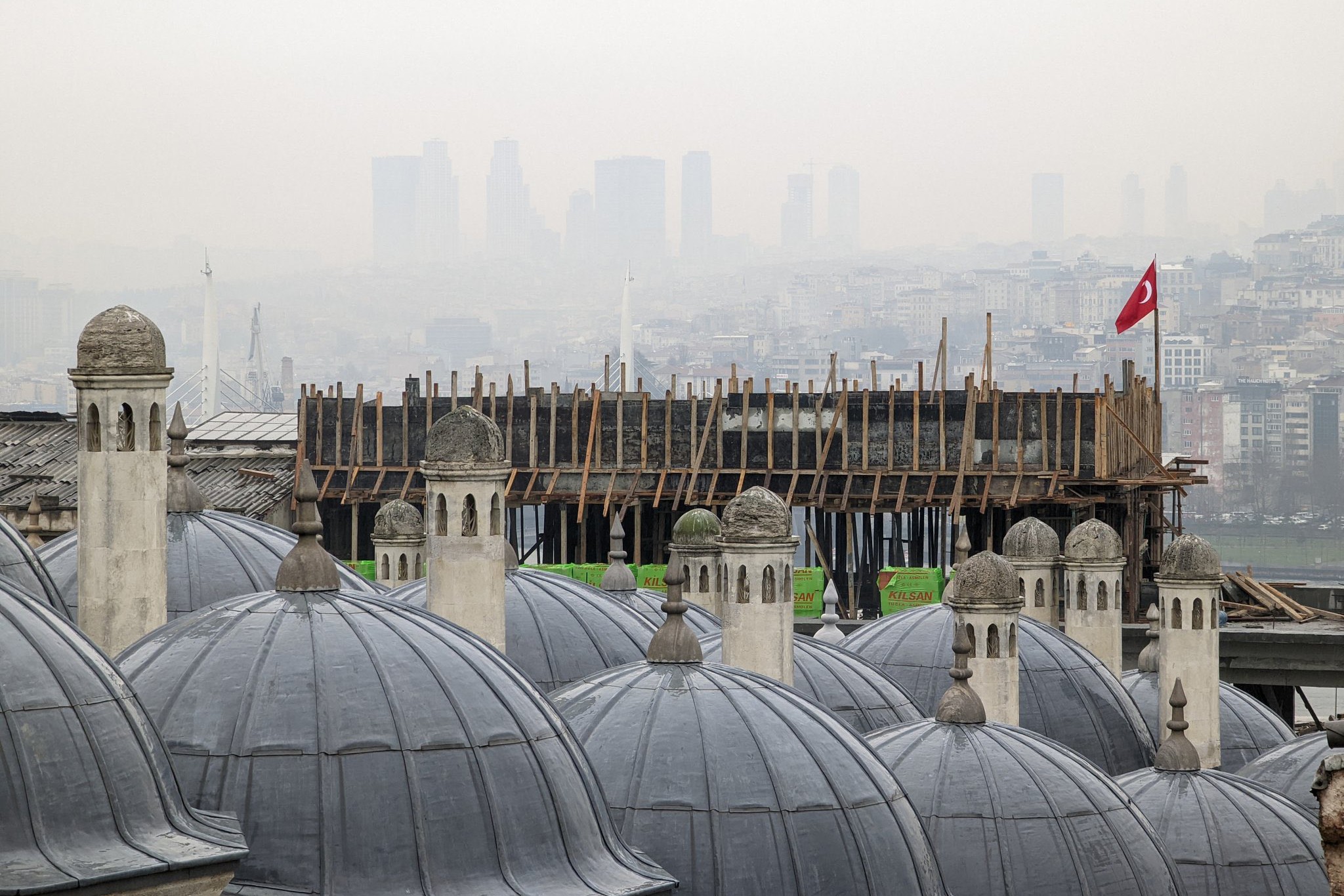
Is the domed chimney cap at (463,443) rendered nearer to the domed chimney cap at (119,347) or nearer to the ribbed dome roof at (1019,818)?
the domed chimney cap at (119,347)

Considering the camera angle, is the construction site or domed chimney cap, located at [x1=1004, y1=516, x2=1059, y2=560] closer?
domed chimney cap, located at [x1=1004, y1=516, x2=1059, y2=560]

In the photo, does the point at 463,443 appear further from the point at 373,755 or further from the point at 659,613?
the point at 659,613

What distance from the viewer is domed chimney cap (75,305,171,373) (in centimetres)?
2339

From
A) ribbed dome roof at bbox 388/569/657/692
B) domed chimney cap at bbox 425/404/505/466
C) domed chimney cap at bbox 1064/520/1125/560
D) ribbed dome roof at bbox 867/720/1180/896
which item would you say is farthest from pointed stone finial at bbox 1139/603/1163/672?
domed chimney cap at bbox 425/404/505/466

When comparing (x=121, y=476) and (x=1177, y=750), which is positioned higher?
(x=121, y=476)

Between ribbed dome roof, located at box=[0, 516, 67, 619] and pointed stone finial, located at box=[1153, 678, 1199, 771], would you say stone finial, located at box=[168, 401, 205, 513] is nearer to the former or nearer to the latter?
ribbed dome roof, located at box=[0, 516, 67, 619]

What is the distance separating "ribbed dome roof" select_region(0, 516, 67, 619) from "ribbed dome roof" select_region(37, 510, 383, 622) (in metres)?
4.91

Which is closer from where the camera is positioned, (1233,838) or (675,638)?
(675,638)

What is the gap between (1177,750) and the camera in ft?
116

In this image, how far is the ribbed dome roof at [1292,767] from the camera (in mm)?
37906

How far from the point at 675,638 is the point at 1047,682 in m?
16.8

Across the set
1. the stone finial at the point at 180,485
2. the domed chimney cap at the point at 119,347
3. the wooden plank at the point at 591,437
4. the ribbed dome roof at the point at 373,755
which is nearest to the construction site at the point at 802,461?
the wooden plank at the point at 591,437

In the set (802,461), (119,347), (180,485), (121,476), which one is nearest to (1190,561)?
(180,485)

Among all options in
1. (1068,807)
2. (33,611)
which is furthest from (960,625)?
(33,611)
